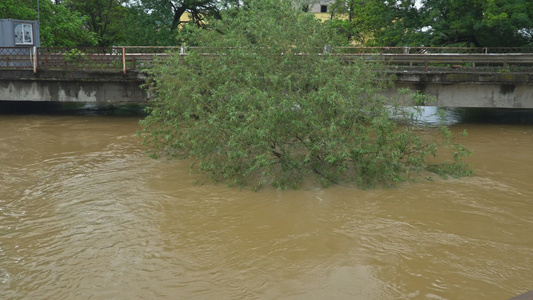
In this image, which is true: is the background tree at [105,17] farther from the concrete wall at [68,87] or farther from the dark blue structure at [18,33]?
the concrete wall at [68,87]

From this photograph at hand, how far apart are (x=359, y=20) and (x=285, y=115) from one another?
27751mm

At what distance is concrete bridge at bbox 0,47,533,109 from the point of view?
1792 centimetres

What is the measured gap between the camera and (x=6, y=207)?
9242 millimetres

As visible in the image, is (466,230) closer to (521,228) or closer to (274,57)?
(521,228)

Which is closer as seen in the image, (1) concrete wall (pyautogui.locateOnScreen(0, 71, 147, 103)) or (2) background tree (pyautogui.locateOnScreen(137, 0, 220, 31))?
(1) concrete wall (pyautogui.locateOnScreen(0, 71, 147, 103))

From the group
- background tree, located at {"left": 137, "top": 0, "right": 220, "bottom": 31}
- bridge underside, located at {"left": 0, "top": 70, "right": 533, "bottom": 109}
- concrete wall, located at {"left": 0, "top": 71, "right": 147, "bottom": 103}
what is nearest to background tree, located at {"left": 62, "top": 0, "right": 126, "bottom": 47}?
background tree, located at {"left": 137, "top": 0, "right": 220, "bottom": 31}

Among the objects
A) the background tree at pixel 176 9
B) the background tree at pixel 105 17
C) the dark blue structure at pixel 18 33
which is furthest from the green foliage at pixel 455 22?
the background tree at pixel 105 17

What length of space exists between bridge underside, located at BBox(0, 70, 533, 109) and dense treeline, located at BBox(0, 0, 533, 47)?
4.79m

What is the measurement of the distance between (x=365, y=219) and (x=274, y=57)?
16.3 ft

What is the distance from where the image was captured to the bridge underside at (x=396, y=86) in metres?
18.3

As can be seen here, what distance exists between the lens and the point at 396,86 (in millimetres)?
18844

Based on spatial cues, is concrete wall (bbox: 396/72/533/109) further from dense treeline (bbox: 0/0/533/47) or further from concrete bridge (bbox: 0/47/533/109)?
dense treeline (bbox: 0/0/533/47)

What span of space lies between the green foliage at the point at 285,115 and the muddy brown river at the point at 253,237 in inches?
22.5

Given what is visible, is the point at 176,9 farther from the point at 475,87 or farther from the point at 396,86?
the point at 475,87
